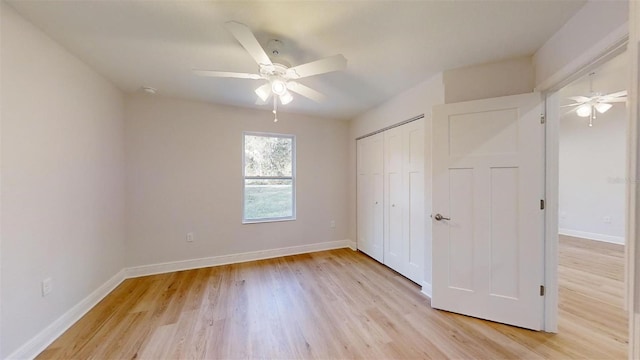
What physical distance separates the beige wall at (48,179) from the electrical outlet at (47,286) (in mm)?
33

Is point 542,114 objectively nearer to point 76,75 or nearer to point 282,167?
point 282,167

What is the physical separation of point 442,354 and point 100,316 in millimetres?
2912

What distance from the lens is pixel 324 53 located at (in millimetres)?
1999

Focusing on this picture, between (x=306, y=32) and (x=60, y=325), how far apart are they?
302 cm

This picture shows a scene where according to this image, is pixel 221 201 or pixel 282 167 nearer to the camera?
pixel 221 201

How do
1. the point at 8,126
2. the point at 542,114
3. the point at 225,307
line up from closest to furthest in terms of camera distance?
the point at 8,126 → the point at 542,114 → the point at 225,307

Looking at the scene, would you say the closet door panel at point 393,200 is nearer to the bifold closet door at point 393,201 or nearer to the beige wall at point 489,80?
the bifold closet door at point 393,201

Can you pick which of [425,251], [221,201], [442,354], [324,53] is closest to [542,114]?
[425,251]

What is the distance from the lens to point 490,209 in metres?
2.03

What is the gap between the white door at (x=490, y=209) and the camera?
1899 millimetres

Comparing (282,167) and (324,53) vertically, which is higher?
(324,53)

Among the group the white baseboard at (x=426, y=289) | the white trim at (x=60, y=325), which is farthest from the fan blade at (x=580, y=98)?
the white trim at (x=60, y=325)

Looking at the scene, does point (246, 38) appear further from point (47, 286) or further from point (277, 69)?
point (47, 286)

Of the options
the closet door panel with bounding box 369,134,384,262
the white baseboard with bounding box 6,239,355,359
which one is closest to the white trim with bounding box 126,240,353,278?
the white baseboard with bounding box 6,239,355,359
